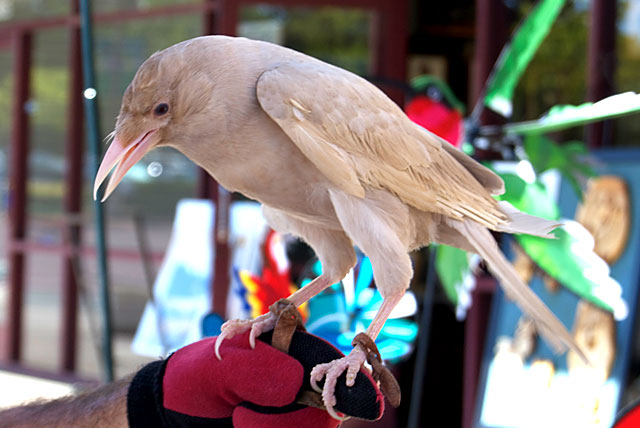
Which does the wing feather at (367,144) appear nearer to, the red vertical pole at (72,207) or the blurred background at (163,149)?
the blurred background at (163,149)

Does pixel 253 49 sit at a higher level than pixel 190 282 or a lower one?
higher

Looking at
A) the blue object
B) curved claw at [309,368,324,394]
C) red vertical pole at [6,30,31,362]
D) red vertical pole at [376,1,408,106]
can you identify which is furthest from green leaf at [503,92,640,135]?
red vertical pole at [6,30,31,362]

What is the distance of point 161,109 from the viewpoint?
3.21ft

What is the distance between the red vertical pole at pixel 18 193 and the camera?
4352mm

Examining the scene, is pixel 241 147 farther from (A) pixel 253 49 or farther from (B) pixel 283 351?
(B) pixel 283 351

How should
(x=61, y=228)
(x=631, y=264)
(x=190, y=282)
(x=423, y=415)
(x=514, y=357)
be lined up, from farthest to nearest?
(x=61, y=228)
(x=423, y=415)
(x=190, y=282)
(x=514, y=357)
(x=631, y=264)

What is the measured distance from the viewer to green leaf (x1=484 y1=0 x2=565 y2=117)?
1.57 m

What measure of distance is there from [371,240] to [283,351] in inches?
7.9

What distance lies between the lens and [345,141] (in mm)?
1093

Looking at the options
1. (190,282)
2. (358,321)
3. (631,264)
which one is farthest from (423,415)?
(358,321)

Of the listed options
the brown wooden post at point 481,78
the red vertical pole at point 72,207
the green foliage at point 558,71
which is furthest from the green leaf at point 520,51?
the red vertical pole at point 72,207

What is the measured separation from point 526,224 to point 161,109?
0.59 meters

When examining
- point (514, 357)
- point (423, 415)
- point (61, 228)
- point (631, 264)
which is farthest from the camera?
point (61, 228)

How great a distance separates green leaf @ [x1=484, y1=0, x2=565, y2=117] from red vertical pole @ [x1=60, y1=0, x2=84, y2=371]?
294cm
